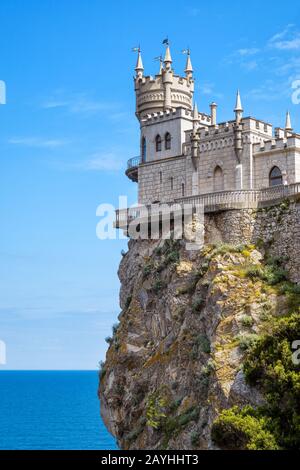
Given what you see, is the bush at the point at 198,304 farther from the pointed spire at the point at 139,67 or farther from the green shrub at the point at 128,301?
the pointed spire at the point at 139,67

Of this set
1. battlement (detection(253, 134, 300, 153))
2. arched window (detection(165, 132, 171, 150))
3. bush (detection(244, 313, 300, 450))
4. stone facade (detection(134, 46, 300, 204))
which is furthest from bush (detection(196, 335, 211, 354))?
arched window (detection(165, 132, 171, 150))

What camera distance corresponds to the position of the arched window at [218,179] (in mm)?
58750

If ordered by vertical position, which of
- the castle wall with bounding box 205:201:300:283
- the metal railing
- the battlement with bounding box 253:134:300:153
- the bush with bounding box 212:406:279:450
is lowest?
the bush with bounding box 212:406:279:450

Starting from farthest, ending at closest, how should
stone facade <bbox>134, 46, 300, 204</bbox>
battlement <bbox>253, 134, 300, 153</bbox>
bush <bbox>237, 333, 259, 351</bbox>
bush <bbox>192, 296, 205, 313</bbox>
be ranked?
stone facade <bbox>134, 46, 300, 204</bbox>, battlement <bbox>253, 134, 300, 153</bbox>, bush <bbox>192, 296, 205, 313</bbox>, bush <bbox>237, 333, 259, 351</bbox>

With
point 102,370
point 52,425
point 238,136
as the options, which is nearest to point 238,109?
point 238,136

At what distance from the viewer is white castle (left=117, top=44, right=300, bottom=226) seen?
→ 184ft

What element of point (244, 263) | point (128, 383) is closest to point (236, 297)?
point (244, 263)

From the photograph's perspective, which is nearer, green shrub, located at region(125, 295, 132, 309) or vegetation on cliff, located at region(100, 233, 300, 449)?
vegetation on cliff, located at region(100, 233, 300, 449)

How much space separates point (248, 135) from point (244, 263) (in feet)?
28.9

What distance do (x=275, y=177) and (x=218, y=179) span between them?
12.9ft

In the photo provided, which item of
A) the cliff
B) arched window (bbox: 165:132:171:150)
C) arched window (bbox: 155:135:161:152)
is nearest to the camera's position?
the cliff

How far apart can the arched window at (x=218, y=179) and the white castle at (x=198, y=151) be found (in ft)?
0.08

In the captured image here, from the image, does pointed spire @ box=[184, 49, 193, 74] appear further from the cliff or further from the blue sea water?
the blue sea water

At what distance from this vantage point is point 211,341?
166ft
